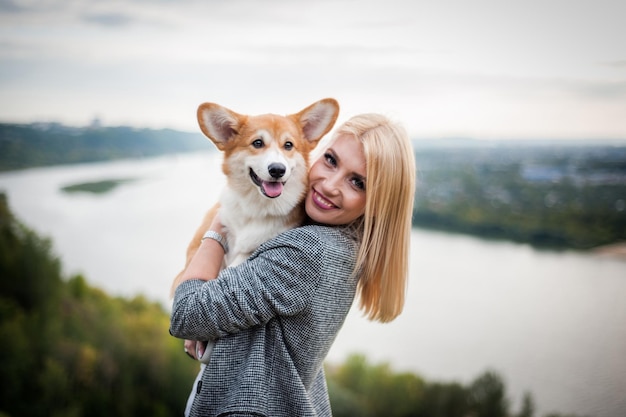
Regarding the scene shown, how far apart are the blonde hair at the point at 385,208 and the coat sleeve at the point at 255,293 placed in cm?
18

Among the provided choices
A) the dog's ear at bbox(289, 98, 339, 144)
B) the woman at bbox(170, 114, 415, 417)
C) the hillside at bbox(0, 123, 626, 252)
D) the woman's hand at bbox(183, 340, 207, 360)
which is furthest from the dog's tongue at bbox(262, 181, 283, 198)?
the hillside at bbox(0, 123, 626, 252)

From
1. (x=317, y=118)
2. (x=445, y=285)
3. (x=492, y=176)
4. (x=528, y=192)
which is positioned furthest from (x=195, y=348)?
(x=445, y=285)

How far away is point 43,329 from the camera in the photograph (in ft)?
15.8

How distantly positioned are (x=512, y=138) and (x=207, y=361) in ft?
13.1

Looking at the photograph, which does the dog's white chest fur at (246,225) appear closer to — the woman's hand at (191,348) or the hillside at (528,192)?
Answer: the woman's hand at (191,348)

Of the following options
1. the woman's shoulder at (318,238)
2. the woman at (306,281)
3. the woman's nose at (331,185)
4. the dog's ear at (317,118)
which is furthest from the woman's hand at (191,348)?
the dog's ear at (317,118)

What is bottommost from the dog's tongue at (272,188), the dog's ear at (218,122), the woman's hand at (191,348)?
the woman's hand at (191,348)

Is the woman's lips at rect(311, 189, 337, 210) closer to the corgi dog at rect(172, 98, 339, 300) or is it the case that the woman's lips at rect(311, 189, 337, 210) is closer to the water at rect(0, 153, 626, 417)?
the corgi dog at rect(172, 98, 339, 300)

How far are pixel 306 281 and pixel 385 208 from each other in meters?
0.30

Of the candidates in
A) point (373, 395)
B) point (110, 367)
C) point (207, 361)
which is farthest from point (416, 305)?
point (207, 361)

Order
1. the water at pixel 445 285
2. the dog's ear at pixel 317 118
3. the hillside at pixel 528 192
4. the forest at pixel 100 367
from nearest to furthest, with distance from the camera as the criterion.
Answer: the dog's ear at pixel 317 118 → the hillside at pixel 528 192 → the water at pixel 445 285 → the forest at pixel 100 367

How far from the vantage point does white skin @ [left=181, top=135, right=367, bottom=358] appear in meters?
1.43

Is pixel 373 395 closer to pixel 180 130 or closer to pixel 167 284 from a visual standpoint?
pixel 167 284

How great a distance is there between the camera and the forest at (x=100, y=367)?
4578 mm
